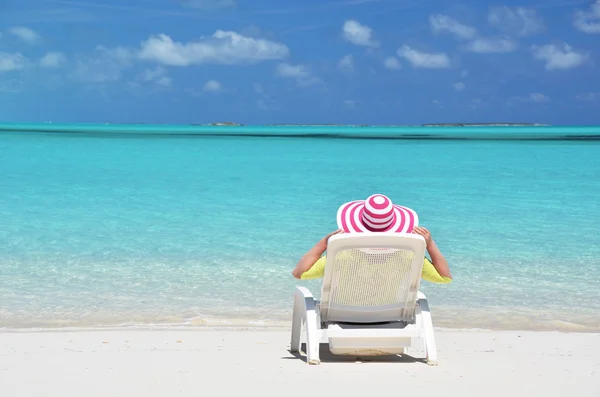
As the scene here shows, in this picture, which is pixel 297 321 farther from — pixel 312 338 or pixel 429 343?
pixel 429 343

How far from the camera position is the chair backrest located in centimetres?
430

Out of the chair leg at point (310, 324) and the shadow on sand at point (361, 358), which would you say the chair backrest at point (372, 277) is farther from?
the shadow on sand at point (361, 358)

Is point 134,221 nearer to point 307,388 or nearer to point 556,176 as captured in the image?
point 307,388

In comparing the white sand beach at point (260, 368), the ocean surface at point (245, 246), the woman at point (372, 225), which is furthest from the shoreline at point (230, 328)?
the woman at point (372, 225)

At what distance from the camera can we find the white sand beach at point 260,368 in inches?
157

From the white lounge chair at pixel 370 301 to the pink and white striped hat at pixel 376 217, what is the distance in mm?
108

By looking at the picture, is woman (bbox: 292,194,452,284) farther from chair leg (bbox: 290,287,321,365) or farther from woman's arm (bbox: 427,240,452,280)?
chair leg (bbox: 290,287,321,365)

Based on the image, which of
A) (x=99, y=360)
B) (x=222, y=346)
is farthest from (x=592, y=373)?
(x=99, y=360)

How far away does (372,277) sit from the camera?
176 inches

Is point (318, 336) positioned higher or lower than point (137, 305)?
higher

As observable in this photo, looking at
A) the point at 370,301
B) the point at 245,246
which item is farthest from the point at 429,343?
the point at 245,246

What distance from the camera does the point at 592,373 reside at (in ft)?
14.7

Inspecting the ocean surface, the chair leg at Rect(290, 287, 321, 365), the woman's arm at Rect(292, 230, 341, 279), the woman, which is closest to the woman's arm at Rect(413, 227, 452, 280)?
the woman

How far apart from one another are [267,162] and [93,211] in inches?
684
